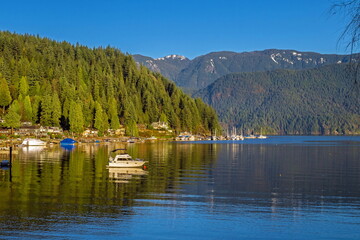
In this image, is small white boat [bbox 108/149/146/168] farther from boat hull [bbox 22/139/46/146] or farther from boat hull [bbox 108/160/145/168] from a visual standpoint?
boat hull [bbox 22/139/46/146]

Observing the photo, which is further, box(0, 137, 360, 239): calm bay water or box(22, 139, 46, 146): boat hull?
box(22, 139, 46, 146): boat hull

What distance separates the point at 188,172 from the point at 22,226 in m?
47.8

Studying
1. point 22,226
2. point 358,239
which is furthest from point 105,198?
point 358,239

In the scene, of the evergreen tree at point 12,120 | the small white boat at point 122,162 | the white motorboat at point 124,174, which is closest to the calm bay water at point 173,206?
the white motorboat at point 124,174

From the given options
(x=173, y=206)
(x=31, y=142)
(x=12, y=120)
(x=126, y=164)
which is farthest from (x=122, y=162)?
(x=12, y=120)

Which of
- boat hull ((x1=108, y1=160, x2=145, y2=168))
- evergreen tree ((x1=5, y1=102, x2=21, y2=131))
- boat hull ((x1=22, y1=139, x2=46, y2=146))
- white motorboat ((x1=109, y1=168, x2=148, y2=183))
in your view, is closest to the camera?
white motorboat ((x1=109, y1=168, x2=148, y2=183))

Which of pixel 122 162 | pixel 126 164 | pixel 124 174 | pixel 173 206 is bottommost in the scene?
pixel 173 206

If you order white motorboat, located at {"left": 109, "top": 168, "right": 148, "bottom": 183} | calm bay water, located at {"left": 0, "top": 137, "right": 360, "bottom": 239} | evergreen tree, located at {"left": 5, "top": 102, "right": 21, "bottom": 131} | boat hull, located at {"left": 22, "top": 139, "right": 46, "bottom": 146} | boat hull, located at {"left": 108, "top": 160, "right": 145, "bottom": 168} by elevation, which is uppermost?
evergreen tree, located at {"left": 5, "top": 102, "right": 21, "bottom": 131}

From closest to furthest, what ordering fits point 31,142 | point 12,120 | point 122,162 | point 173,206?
point 173,206
point 122,162
point 31,142
point 12,120

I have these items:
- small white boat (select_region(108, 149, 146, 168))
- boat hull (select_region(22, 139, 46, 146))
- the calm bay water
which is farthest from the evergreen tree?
the calm bay water

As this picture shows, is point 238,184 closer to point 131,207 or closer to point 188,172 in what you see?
point 188,172

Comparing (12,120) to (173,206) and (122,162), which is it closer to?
(122,162)

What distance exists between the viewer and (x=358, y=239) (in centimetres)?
3409

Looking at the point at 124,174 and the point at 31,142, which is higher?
the point at 31,142
